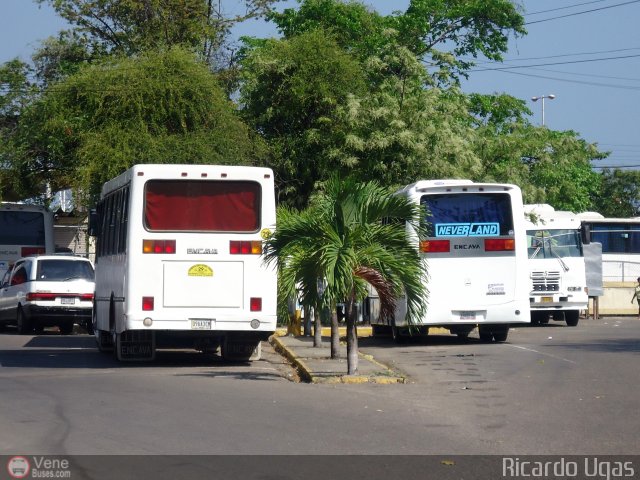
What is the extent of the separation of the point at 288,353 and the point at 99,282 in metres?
4.11

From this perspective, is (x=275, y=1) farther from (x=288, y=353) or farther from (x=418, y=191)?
(x=288, y=353)

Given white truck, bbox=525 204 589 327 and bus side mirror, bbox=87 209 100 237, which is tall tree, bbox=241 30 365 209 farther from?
bus side mirror, bbox=87 209 100 237

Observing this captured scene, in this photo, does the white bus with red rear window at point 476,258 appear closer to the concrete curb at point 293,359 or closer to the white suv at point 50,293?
the concrete curb at point 293,359

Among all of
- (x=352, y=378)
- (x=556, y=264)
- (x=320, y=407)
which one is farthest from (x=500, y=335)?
(x=320, y=407)

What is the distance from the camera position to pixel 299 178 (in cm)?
3228

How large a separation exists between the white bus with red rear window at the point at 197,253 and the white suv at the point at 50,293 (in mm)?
9347

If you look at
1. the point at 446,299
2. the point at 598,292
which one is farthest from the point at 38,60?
the point at 446,299

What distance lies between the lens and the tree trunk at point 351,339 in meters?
15.6

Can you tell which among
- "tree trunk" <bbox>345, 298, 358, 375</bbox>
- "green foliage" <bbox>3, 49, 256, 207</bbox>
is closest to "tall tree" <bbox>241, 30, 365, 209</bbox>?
"green foliage" <bbox>3, 49, 256, 207</bbox>

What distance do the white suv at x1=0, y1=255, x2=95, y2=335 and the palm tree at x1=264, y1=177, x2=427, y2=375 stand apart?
12.0 m

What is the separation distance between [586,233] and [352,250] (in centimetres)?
1775

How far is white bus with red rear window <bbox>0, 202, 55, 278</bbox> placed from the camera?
32844 millimetres

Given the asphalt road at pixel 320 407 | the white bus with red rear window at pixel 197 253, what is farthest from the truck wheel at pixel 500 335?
the white bus with red rear window at pixel 197 253

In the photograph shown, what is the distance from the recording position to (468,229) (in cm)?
2211
